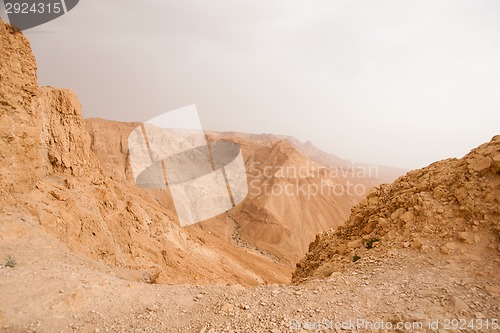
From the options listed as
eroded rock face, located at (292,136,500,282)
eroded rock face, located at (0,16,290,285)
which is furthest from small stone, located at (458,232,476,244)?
eroded rock face, located at (0,16,290,285)

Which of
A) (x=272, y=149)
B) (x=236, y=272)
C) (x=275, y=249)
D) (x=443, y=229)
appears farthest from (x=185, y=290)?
(x=272, y=149)

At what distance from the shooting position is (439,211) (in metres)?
5.79

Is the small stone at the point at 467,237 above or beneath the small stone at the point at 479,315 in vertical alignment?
above

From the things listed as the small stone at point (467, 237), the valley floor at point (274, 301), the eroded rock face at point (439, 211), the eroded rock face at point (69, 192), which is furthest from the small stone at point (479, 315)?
the eroded rock face at point (69, 192)

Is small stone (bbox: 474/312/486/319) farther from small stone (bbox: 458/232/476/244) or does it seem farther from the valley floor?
small stone (bbox: 458/232/476/244)

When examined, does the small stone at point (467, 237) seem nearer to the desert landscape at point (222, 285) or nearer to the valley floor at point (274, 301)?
the desert landscape at point (222, 285)

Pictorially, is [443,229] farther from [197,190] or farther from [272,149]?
[272,149]

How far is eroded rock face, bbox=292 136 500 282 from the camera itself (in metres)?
5.29

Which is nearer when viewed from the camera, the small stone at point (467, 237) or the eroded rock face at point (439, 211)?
the small stone at point (467, 237)

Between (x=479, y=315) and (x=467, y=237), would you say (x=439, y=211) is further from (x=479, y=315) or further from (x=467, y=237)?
(x=479, y=315)

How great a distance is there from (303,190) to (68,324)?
34.7 m

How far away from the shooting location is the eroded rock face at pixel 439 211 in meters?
5.29

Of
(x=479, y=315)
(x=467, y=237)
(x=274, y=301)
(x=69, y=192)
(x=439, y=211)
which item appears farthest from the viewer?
(x=69, y=192)

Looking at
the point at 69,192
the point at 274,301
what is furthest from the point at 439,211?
the point at 69,192
